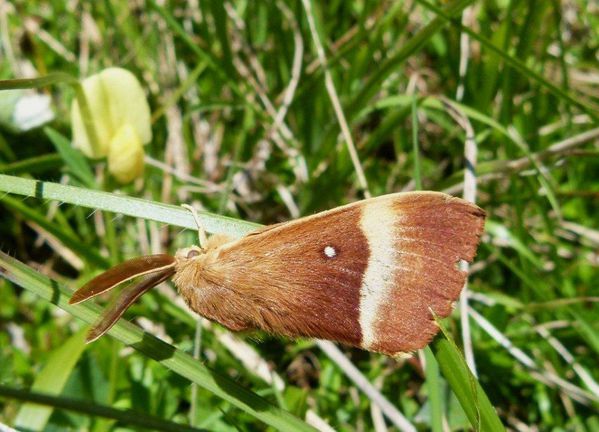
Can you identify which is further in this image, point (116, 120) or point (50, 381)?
point (116, 120)

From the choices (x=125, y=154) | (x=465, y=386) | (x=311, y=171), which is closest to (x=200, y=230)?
(x=465, y=386)

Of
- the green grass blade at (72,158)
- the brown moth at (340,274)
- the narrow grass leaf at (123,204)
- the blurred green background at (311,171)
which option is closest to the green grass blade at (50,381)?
the blurred green background at (311,171)

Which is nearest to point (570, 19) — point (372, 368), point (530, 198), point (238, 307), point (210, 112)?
point (530, 198)

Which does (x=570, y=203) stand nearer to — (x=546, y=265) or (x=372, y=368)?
(x=546, y=265)

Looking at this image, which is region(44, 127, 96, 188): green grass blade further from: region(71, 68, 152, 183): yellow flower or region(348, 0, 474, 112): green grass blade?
region(348, 0, 474, 112): green grass blade

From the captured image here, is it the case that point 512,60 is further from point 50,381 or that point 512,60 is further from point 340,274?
point 50,381

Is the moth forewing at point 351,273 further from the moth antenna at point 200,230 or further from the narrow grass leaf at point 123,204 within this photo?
the narrow grass leaf at point 123,204

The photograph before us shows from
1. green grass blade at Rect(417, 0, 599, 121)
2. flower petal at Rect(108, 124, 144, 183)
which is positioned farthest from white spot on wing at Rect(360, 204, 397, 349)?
flower petal at Rect(108, 124, 144, 183)
